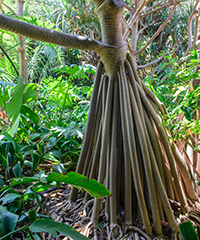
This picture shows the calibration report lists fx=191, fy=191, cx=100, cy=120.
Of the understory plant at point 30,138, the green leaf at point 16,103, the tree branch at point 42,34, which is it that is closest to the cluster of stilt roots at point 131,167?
the tree branch at point 42,34

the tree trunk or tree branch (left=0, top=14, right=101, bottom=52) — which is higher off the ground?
tree branch (left=0, top=14, right=101, bottom=52)

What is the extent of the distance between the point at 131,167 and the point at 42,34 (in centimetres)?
98

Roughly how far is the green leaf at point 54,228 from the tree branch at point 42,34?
1015mm

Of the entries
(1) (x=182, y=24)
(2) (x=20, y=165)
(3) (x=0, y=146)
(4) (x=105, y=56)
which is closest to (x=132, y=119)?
(4) (x=105, y=56)

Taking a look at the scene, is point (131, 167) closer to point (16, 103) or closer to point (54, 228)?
point (54, 228)

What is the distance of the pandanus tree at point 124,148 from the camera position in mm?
1118

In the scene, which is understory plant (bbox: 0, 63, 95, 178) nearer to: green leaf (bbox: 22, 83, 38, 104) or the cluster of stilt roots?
green leaf (bbox: 22, 83, 38, 104)

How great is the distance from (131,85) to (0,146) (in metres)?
1.20

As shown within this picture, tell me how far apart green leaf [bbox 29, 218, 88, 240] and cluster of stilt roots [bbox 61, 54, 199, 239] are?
0.30 meters

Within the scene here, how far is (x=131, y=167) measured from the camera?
3.93 feet

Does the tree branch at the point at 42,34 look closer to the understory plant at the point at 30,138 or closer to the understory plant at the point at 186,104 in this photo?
the understory plant at the point at 30,138

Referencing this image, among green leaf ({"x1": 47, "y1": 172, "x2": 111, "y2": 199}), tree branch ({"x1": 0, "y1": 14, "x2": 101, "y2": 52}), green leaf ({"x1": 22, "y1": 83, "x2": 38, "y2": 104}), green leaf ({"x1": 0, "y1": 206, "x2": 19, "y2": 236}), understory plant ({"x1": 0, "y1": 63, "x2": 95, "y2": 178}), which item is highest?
tree branch ({"x1": 0, "y1": 14, "x2": 101, "y2": 52})

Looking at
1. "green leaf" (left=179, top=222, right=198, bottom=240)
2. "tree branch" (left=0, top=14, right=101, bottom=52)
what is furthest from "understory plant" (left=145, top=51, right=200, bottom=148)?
"tree branch" (left=0, top=14, right=101, bottom=52)

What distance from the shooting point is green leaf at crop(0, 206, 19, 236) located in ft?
3.25
